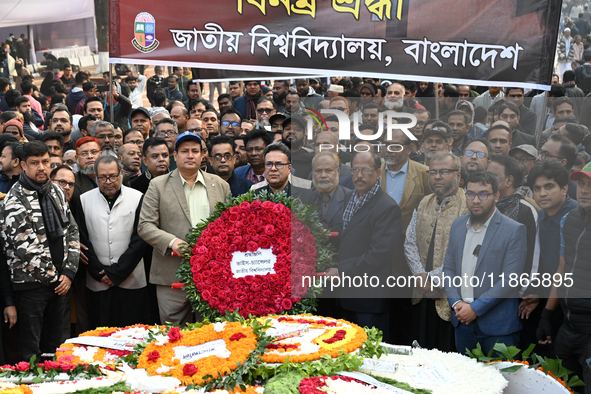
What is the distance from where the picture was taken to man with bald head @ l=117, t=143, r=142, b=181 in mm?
6377

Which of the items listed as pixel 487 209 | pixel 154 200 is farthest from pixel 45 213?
pixel 487 209

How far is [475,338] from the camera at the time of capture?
14.9 feet

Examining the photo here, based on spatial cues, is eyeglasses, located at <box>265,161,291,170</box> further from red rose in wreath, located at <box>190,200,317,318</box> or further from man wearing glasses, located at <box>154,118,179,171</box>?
man wearing glasses, located at <box>154,118,179,171</box>

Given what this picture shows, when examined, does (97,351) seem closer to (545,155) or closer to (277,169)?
(277,169)

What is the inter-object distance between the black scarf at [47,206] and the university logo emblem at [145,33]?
4.99ft

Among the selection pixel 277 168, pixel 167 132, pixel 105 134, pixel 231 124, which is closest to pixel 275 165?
pixel 277 168

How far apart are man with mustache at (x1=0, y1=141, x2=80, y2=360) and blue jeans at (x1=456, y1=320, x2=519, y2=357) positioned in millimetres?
3008

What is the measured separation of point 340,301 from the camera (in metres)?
4.65

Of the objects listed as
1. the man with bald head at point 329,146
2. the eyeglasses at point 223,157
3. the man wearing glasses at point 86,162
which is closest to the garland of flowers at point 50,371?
the man with bald head at point 329,146

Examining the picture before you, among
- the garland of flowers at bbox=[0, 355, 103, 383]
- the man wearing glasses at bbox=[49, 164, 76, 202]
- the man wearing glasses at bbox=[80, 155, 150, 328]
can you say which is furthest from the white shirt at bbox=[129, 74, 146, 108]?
the garland of flowers at bbox=[0, 355, 103, 383]

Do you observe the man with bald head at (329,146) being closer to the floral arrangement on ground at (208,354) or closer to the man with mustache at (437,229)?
the man with mustache at (437,229)

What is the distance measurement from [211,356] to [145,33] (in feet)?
11.1

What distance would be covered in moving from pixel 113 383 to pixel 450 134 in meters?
2.84

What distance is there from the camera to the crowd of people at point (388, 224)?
447 centimetres
